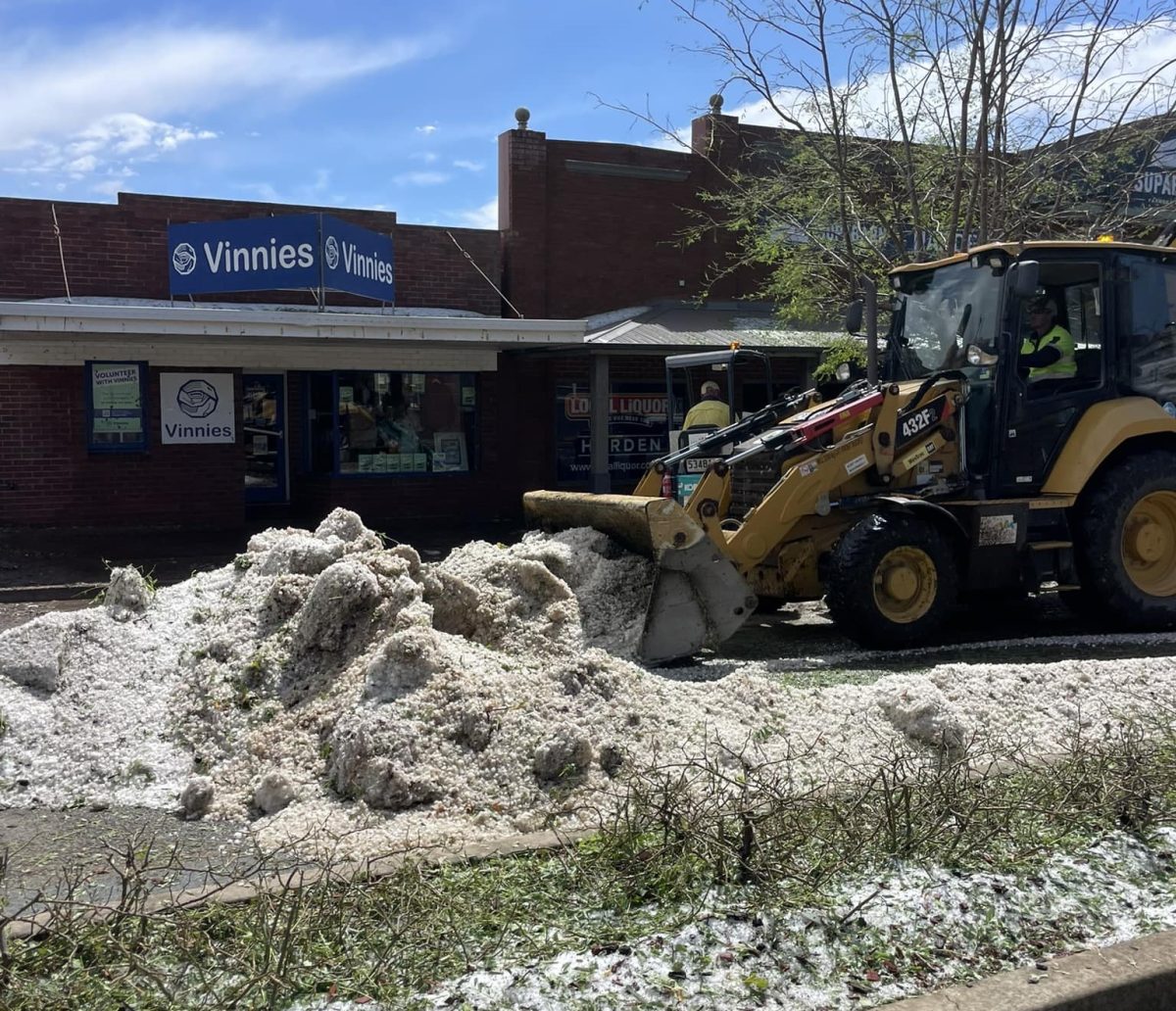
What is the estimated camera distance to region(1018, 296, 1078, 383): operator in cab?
9.06 metres

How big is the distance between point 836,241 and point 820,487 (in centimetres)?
678

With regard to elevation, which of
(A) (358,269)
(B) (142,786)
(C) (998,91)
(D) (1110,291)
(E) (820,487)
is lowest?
(B) (142,786)

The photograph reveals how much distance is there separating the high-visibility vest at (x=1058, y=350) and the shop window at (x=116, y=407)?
11.8m

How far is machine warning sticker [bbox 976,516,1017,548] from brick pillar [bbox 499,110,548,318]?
11.0 m

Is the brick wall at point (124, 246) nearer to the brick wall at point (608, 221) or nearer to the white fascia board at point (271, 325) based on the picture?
the brick wall at point (608, 221)

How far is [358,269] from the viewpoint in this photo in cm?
1518

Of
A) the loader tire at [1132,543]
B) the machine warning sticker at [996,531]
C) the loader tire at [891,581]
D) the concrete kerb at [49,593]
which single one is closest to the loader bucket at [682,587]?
the loader tire at [891,581]

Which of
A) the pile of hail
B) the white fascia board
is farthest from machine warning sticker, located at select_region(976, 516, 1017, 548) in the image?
the white fascia board

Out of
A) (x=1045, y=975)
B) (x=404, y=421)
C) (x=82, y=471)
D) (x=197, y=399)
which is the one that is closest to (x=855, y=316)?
(x=1045, y=975)

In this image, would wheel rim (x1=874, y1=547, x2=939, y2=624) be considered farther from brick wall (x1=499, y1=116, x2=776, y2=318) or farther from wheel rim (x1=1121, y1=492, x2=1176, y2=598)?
brick wall (x1=499, y1=116, x2=776, y2=318)

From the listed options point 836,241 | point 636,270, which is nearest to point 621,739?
point 836,241

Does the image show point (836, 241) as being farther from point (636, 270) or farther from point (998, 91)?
point (636, 270)

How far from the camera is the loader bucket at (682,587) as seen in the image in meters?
7.73

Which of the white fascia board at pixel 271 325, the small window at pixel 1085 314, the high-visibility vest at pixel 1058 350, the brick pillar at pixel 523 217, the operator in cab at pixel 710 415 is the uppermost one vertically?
the brick pillar at pixel 523 217
